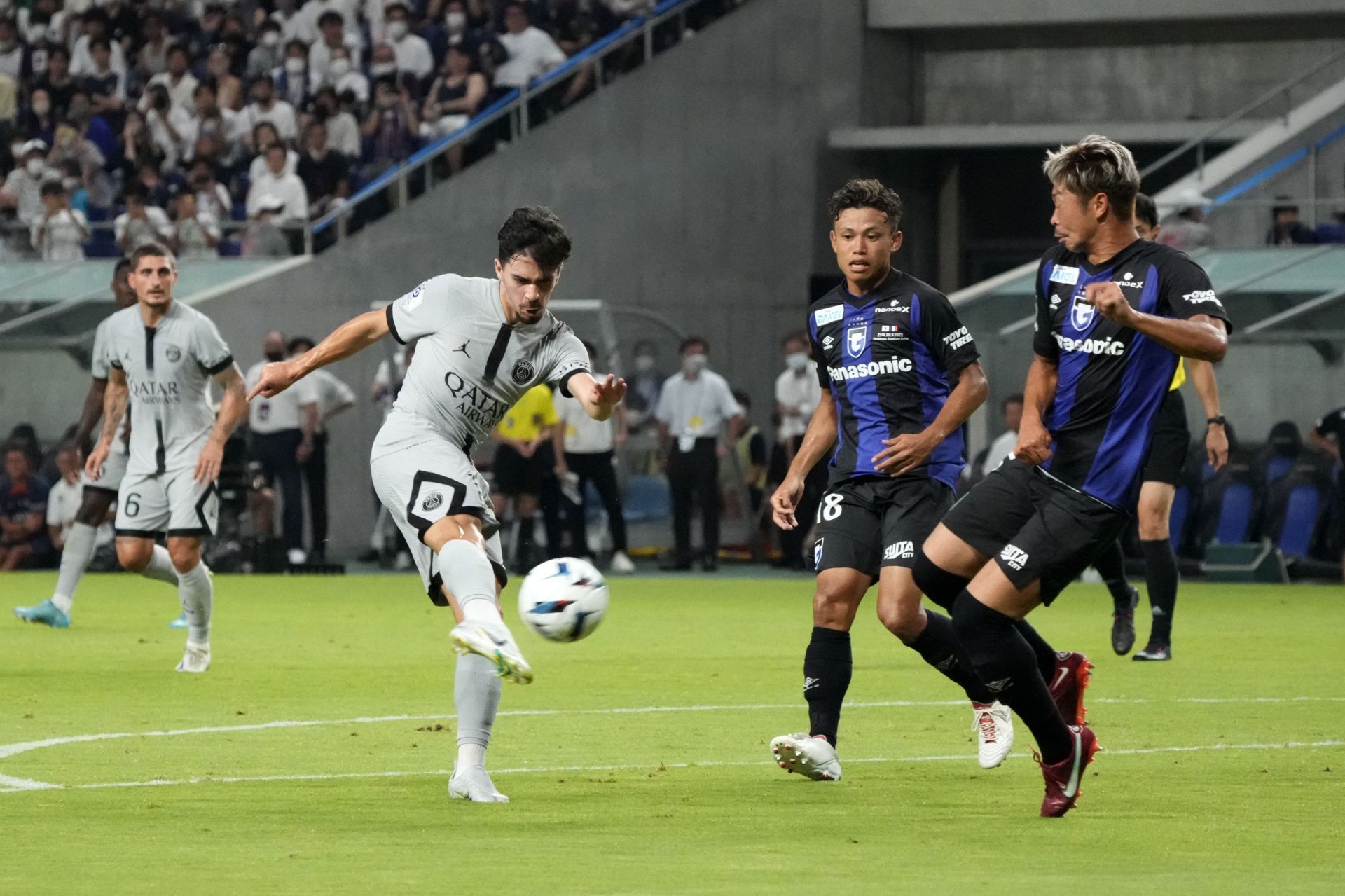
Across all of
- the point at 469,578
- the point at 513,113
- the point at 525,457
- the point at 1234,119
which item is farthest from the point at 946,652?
the point at 1234,119

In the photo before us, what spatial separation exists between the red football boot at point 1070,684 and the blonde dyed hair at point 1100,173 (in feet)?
5.29

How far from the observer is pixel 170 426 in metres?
12.0

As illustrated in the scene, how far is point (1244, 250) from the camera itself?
834 inches

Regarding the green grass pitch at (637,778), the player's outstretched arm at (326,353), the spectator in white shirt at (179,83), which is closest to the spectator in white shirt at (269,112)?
the spectator in white shirt at (179,83)

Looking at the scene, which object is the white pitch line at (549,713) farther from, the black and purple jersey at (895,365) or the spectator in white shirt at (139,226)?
the spectator in white shirt at (139,226)

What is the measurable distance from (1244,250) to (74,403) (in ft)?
37.6

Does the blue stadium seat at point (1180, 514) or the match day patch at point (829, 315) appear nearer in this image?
the match day patch at point (829, 315)

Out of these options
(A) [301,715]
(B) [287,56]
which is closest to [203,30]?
(B) [287,56]

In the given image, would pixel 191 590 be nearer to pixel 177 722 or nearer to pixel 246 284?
pixel 177 722

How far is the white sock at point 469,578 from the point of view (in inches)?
270

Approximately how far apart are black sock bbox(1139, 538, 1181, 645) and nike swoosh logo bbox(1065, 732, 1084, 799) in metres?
5.16

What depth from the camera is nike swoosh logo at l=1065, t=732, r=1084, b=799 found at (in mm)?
6738

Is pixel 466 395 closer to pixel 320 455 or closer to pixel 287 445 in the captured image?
pixel 287 445

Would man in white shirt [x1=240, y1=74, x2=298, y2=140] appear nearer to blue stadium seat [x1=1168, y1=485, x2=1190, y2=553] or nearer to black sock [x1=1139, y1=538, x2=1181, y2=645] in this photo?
blue stadium seat [x1=1168, y1=485, x2=1190, y2=553]
